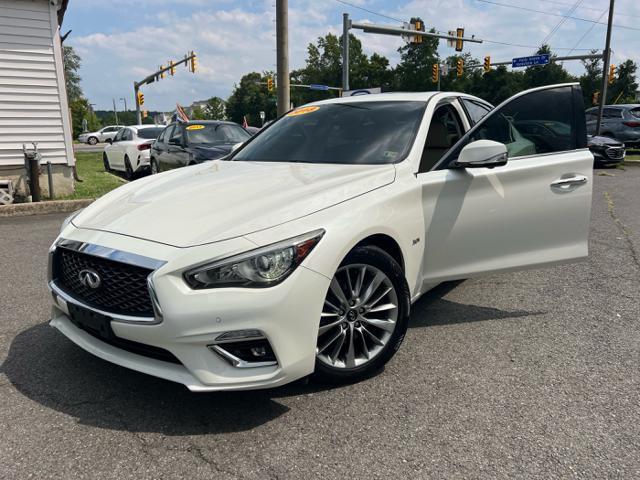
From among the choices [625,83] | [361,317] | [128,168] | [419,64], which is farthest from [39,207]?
[419,64]

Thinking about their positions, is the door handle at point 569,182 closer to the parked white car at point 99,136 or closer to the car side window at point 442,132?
the car side window at point 442,132

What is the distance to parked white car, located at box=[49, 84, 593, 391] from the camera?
2271mm

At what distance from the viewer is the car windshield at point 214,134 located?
9.79m

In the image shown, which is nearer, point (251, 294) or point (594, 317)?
point (251, 294)

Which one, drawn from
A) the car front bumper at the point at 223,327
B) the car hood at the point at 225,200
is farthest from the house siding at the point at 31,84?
the car front bumper at the point at 223,327

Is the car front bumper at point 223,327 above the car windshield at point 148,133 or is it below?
below

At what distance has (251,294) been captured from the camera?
2244 mm

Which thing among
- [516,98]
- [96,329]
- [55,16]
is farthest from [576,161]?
[55,16]

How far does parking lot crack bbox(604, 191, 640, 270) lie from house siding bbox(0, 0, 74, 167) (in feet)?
30.6

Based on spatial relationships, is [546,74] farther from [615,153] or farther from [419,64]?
[615,153]

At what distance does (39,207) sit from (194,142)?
9.56ft

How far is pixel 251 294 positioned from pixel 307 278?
0.28m

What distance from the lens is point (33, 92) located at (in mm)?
9195

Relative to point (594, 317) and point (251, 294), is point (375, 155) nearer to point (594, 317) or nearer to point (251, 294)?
point (251, 294)
